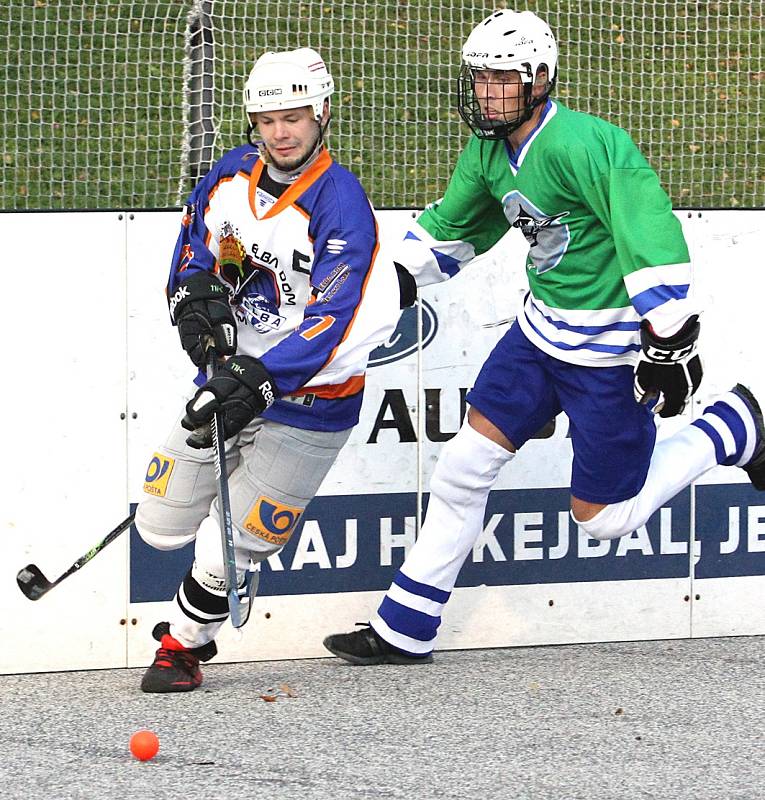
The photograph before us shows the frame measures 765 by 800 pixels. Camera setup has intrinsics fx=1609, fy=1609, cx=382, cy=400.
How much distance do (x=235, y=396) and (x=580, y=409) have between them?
3.42 feet

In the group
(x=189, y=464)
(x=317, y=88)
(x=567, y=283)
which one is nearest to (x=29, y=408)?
(x=189, y=464)

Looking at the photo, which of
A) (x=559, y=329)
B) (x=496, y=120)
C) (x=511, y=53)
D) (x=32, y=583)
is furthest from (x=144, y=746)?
(x=511, y=53)

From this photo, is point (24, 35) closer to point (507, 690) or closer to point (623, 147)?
point (623, 147)

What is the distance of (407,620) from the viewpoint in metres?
4.71

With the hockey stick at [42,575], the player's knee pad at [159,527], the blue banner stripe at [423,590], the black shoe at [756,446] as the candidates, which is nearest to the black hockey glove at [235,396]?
the player's knee pad at [159,527]

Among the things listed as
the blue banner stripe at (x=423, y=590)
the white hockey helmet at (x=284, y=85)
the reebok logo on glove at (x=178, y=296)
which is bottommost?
the blue banner stripe at (x=423, y=590)

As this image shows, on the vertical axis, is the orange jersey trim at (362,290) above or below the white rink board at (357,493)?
above

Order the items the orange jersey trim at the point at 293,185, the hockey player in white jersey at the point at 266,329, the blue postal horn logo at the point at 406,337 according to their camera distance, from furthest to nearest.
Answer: the blue postal horn logo at the point at 406,337 < the orange jersey trim at the point at 293,185 < the hockey player in white jersey at the point at 266,329

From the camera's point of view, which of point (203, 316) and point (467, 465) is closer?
point (203, 316)

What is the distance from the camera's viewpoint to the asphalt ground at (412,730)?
12.2 feet

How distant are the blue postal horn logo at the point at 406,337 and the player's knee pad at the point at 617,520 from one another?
81 cm

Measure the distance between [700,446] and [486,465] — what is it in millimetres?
644

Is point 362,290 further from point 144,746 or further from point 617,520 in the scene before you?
point 144,746

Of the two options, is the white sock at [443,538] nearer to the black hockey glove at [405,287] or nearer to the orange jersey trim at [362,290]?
the black hockey glove at [405,287]
